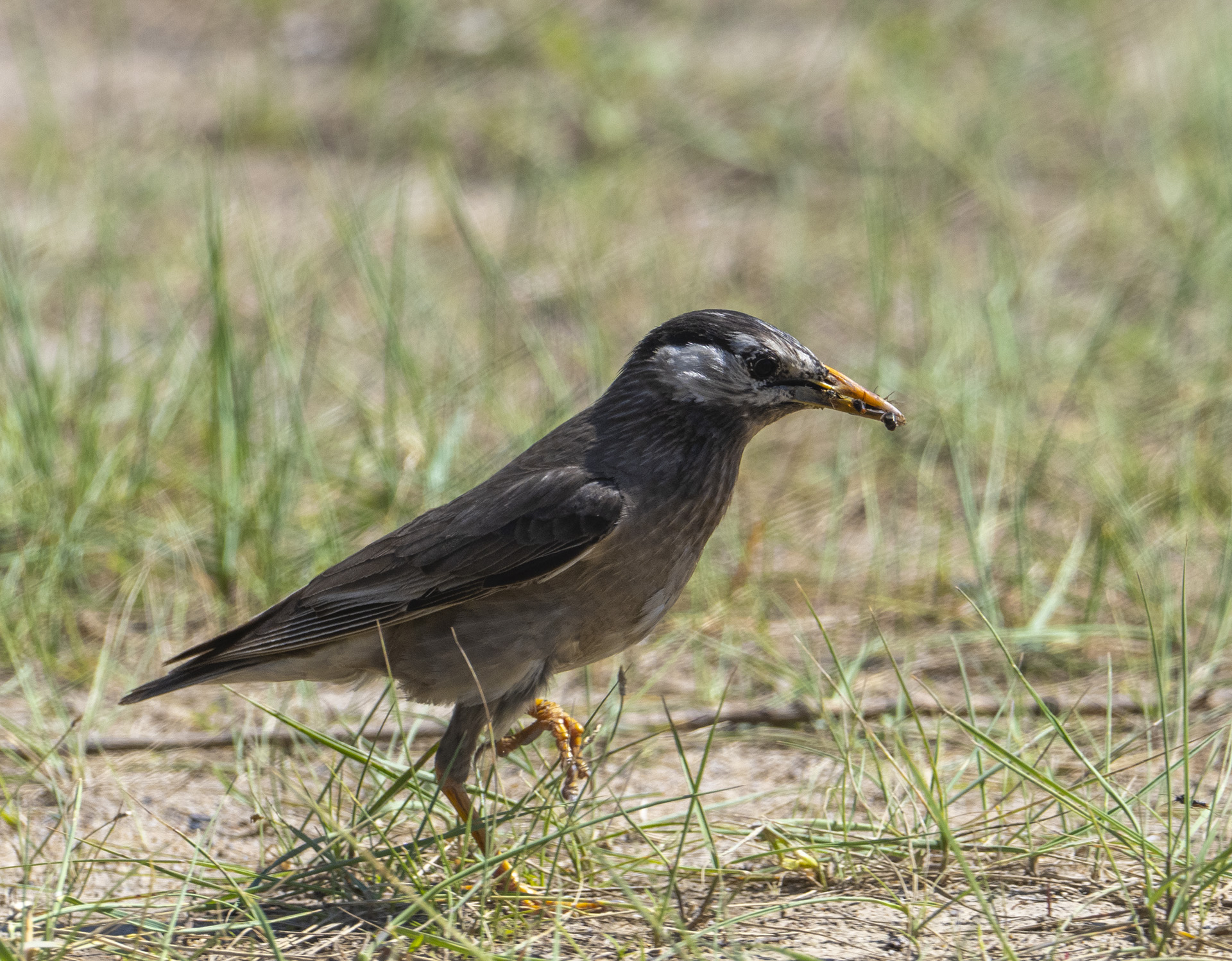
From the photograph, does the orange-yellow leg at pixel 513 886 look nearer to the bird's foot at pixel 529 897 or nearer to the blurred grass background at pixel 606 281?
the bird's foot at pixel 529 897

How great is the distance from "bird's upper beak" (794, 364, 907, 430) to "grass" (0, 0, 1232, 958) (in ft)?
1.70

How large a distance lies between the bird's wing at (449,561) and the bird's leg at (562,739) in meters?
0.30

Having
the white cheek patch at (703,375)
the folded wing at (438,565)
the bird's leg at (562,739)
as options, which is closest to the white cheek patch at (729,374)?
the white cheek patch at (703,375)

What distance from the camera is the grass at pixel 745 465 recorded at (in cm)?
287

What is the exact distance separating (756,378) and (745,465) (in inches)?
90.2

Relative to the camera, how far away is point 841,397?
3338 millimetres

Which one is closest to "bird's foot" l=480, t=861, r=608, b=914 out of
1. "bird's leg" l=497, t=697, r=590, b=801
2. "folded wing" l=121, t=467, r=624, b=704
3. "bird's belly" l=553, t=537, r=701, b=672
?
"bird's leg" l=497, t=697, r=590, b=801

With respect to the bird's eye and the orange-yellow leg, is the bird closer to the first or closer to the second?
the bird's eye

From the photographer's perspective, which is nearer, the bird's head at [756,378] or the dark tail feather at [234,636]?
the bird's head at [756,378]

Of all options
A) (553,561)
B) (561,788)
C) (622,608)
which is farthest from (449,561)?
(561,788)

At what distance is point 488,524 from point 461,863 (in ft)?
2.68

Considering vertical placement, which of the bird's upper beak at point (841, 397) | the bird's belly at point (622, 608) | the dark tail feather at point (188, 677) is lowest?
the dark tail feather at point (188, 677)

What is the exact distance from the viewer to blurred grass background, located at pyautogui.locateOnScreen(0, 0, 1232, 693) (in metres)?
4.61

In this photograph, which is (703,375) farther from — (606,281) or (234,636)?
(606,281)
